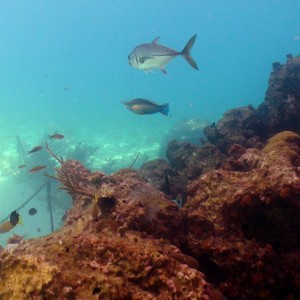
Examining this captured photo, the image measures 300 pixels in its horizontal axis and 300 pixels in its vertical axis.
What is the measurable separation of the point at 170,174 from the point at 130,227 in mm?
4580

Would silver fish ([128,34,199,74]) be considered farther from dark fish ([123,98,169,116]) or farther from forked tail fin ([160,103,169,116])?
forked tail fin ([160,103,169,116])

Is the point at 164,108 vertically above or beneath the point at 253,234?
above

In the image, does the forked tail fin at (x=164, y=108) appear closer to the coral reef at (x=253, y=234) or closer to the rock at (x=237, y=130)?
the rock at (x=237, y=130)

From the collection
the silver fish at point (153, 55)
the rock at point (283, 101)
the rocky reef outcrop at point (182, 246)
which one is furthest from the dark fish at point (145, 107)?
the rock at point (283, 101)

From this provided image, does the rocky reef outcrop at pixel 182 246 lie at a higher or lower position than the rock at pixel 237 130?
lower

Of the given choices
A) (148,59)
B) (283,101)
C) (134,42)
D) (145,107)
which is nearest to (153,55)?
(148,59)

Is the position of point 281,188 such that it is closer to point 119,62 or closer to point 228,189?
Result: point 228,189

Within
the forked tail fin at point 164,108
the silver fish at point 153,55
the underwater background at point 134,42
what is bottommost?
the forked tail fin at point 164,108

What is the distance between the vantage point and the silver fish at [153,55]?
21.2 ft

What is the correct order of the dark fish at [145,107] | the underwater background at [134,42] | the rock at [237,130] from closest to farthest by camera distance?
the dark fish at [145,107], the rock at [237,130], the underwater background at [134,42]

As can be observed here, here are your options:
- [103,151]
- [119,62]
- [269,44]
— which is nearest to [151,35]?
[119,62]

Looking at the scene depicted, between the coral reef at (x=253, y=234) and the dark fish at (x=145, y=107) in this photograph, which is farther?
the dark fish at (x=145, y=107)

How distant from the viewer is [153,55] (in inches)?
256

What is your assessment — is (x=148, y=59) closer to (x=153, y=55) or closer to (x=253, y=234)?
(x=153, y=55)
